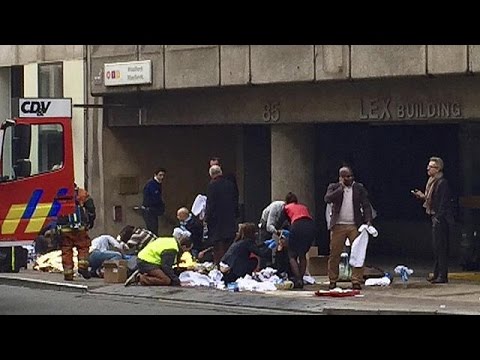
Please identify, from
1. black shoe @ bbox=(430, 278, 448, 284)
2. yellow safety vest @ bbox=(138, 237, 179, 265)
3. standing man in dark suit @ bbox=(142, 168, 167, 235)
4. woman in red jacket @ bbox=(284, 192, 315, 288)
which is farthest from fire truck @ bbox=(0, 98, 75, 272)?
black shoe @ bbox=(430, 278, 448, 284)

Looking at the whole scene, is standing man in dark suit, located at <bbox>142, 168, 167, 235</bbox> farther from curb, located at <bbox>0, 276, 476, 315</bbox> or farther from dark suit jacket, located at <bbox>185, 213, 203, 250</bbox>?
curb, located at <bbox>0, 276, 476, 315</bbox>

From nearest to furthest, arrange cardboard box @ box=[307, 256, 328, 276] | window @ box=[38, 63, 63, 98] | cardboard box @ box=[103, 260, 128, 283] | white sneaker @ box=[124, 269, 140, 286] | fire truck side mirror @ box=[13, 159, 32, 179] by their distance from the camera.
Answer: fire truck side mirror @ box=[13, 159, 32, 179] < white sneaker @ box=[124, 269, 140, 286] < cardboard box @ box=[103, 260, 128, 283] < cardboard box @ box=[307, 256, 328, 276] < window @ box=[38, 63, 63, 98]

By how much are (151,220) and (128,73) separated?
2912 millimetres

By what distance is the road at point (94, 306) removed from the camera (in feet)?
58.2

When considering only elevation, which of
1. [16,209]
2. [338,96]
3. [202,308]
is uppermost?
[338,96]

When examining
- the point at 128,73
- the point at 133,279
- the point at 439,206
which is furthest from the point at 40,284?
the point at 439,206

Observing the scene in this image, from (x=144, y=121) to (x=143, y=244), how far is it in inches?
212

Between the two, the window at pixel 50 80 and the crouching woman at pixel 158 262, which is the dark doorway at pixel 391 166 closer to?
the crouching woman at pixel 158 262

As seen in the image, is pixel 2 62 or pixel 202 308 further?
pixel 2 62

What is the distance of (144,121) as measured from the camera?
27297 mm

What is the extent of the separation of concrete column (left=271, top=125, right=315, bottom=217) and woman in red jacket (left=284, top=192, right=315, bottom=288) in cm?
399

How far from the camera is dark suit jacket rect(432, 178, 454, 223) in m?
20.4
